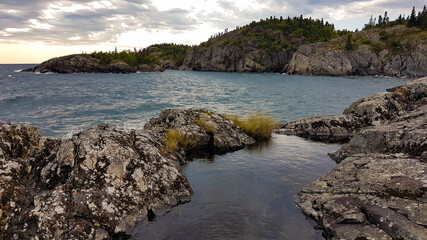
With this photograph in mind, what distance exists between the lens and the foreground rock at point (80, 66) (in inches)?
5974

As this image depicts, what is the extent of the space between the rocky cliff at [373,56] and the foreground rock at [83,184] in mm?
145070

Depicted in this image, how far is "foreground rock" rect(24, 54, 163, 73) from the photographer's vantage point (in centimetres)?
15175

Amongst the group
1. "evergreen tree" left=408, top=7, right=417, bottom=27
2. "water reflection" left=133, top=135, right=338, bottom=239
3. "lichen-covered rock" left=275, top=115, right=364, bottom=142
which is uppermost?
"evergreen tree" left=408, top=7, right=417, bottom=27

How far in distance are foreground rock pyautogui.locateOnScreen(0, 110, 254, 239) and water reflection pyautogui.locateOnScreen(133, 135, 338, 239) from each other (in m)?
0.78

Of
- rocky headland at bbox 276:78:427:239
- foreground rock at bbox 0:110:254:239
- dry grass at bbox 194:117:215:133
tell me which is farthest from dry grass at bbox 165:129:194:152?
rocky headland at bbox 276:78:427:239

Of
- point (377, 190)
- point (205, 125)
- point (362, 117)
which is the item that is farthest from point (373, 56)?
point (377, 190)

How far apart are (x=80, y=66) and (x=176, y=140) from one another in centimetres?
16632

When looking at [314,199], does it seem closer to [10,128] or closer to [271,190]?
[271,190]

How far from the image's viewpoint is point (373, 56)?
139625 mm

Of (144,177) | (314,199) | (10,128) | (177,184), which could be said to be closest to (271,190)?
(314,199)

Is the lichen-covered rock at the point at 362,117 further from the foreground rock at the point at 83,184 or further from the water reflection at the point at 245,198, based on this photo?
the foreground rock at the point at 83,184

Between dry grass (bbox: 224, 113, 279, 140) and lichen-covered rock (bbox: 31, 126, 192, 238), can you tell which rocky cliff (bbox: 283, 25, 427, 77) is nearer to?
dry grass (bbox: 224, 113, 279, 140)

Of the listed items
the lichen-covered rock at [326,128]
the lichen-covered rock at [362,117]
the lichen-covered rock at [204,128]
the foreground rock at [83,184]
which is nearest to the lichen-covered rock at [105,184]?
the foreground rock at [83,184]

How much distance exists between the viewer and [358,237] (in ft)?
20.6
